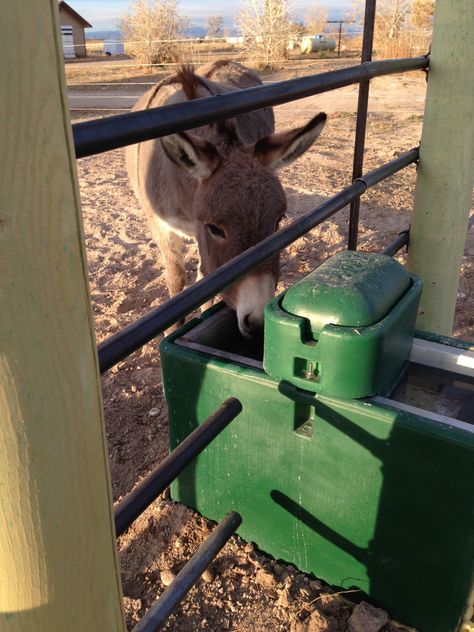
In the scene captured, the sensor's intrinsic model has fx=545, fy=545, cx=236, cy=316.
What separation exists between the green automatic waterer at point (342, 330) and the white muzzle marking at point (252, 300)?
619mm

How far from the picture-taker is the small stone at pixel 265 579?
184 centimetres

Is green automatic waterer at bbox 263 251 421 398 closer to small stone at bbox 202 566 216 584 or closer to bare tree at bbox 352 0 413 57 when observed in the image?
small stone at bbox 202 566 216 584

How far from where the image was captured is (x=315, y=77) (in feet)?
5.37

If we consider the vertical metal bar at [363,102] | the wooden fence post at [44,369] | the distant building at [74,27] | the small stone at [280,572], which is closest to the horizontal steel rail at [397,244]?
the vertical metal bar at [363,102]

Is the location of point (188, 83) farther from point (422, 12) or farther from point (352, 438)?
point (422, 12)

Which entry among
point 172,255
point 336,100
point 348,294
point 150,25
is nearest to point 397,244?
point 348,294

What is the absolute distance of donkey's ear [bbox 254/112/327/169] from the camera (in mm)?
2666

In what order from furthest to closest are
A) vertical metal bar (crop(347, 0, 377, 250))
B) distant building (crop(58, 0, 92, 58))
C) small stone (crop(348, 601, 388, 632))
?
1. distant building (crop(58, 0, 92, 58))
2. vertical metal bar (crop(347, 0, 377, 250))
3. small stone (crop(348, 601, 388, 632))

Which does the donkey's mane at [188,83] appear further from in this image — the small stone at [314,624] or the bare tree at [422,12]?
the bare tree at [422,12]

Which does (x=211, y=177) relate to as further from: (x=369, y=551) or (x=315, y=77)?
(x=369, y=551)

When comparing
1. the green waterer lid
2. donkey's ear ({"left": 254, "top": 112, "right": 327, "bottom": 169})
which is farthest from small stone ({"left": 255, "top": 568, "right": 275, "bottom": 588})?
donkey's ear ({"left": 254, "top": 112, "right": 327, "bottom": 169})

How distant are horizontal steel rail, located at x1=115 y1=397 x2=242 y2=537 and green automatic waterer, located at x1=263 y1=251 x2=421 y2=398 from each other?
0.61 feet

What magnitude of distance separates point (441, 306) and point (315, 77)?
1651mm

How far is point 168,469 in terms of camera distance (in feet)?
4.55
